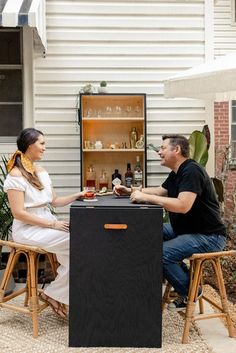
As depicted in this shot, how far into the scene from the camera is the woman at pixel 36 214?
4461mm

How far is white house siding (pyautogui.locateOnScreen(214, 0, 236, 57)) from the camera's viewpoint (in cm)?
1297

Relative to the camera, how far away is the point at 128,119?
21.6 ft

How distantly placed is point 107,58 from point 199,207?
295 centimetres

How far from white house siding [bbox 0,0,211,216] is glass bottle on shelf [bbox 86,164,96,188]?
0.47ft

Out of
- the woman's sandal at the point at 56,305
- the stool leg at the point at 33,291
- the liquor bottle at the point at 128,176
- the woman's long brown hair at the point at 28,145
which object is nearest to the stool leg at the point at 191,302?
the woman's sandal at the point at 56,305

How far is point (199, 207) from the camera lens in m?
4.38

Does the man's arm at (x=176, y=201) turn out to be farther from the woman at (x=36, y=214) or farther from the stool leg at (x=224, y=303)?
the woman at (x=36, y=214)

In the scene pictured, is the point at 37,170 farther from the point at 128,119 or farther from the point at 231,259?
the point at 231,259

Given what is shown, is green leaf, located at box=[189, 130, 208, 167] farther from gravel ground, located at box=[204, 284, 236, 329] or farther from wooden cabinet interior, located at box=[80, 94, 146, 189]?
gravel ground, located at box=[204, 284, 236, 329]

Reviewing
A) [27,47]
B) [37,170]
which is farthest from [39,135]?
[27,47]

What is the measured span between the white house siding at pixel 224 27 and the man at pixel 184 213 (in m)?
9.02

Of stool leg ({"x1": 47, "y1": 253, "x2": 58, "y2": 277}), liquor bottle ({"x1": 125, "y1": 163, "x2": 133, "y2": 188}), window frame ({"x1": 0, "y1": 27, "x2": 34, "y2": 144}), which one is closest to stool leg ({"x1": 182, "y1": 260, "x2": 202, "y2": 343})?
stool leg ({"x1": 47, "y1": 253, "x2": 58, "y2": 277})

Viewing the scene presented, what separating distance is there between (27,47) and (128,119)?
4.47 ft

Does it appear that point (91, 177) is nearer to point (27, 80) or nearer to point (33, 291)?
point (27, 80)
